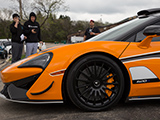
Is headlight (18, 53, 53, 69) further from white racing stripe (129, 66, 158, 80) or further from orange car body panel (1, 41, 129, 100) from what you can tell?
white racing stripe (129, 66, 158, 80)

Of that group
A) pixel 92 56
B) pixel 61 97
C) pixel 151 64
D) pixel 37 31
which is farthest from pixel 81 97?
pixel 37 31

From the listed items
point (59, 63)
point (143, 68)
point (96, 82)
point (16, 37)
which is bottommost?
point (96, 82)

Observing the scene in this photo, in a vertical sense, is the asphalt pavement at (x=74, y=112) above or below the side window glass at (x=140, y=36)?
below

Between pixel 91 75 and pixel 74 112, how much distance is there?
1.62ft

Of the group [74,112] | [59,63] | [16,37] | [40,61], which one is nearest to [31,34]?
[16,37]

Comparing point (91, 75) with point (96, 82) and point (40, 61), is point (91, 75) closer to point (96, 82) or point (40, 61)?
point (96, 82)

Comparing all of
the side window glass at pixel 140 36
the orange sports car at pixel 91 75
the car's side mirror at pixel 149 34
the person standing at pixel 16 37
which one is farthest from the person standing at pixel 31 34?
the car's side mirror at pixel 149 34

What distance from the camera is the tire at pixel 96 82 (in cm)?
220

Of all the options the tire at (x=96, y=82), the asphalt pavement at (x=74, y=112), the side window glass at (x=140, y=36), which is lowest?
the asphalt pavement at (x=74, y=112)

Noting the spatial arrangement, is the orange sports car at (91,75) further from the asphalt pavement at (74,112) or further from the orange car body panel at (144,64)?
the asphalt pavement at (74,112)

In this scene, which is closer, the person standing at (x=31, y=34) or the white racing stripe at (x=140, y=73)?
→ the white racing stripe at (x=140, y=73)

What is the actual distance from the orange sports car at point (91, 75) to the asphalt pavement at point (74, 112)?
0.40 feet

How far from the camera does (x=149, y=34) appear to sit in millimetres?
2176

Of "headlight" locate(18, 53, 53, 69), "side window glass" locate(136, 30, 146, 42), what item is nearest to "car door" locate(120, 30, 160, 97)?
"side window glass" locate(136, 30, 146, 42)
